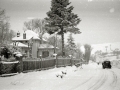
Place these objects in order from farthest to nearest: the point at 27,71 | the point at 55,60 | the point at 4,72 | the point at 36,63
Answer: the point at 55,60
the point at 36,63
the point at 27,71
the point at 4,72

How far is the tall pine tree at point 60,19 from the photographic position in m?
26.0

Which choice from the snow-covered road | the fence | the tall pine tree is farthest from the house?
the snow-covered road

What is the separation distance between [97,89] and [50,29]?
66.6 ft

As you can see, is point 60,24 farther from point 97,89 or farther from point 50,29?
point 97,89

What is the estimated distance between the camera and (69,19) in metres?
26.7

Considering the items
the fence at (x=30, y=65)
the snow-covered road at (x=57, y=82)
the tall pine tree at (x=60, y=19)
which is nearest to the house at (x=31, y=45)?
→ the tall pine tree at (x=60, y=19)

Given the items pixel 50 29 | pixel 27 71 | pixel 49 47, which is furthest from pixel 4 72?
pixel 49 47

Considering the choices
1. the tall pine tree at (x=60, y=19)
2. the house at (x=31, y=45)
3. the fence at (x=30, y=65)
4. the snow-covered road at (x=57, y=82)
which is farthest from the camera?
the house at (x=31, y=45)

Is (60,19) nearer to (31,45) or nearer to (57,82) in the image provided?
(31,45)

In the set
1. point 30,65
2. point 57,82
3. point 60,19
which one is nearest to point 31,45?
point 60,19

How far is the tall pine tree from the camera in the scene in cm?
2595

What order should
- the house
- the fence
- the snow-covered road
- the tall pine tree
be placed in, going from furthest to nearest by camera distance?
the house → the tall pine tree → the fence → the snow-covered road

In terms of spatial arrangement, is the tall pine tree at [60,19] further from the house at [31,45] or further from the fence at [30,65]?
the house at [31,45]

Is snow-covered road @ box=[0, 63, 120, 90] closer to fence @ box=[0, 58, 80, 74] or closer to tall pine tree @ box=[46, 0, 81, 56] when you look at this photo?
fence @ box=[0, 58, 80, 74]
